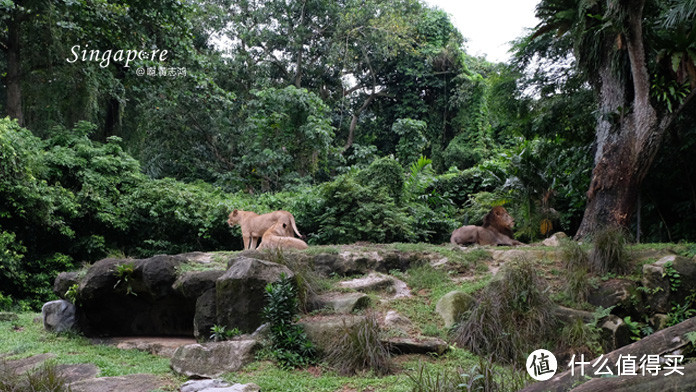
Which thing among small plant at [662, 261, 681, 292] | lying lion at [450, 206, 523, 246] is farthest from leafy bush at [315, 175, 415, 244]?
small plant at [662, 261, 681, 292]

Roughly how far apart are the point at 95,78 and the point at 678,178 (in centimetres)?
1480

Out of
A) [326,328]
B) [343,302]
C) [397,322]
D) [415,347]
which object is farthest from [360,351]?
[343,302]

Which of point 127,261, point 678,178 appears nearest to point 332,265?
point 127,261

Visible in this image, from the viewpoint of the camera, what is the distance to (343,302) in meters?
7.15

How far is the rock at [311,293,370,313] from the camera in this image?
706cm

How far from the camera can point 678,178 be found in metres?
11.0

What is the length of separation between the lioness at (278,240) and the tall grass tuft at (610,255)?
4.77 meters

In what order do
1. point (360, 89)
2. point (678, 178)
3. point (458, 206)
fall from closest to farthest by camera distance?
point (678, 178)
point (458, 206)
point (360, 89)

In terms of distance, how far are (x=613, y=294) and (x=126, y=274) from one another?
723cm

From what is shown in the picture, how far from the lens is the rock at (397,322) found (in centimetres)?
667

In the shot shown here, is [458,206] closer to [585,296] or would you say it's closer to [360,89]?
[360,89]

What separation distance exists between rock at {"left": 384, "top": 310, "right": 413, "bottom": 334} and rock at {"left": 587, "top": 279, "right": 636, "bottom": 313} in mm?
2577

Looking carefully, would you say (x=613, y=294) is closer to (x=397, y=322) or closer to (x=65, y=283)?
(x=397, y=322)

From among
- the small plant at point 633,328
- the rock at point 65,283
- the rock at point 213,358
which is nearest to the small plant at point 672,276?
the small plant at point 633,328
